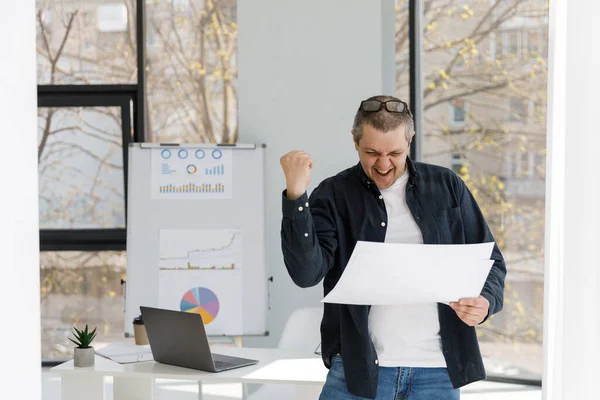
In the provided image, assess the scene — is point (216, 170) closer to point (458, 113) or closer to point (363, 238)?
point (458, 113)

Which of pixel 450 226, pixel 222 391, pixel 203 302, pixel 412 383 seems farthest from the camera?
pixel 222 391

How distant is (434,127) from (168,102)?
193 cm

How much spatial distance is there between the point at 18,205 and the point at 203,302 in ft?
13.1

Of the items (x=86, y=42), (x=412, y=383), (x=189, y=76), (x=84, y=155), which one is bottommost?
(x=412, y=383)

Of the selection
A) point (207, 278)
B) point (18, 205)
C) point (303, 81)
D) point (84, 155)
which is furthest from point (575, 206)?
point (84, 155)

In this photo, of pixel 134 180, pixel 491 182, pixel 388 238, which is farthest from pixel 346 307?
pixel 491 182

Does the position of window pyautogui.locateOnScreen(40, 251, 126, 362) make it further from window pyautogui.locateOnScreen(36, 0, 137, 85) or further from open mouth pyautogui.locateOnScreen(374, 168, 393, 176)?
open mouth pyautogui.locateOnScreen(374, 168, 393, 176)

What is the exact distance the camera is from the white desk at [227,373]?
9.35ft

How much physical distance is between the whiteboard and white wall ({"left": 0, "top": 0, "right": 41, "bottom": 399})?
3.92 metres

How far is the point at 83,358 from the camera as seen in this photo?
307 cm

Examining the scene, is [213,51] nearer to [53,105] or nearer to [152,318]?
[53,105]

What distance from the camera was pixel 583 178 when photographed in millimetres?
641

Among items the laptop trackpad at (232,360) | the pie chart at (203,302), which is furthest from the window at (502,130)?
the laptop trackpad at (232,360)

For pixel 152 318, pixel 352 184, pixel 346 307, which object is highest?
pixel 352 184
